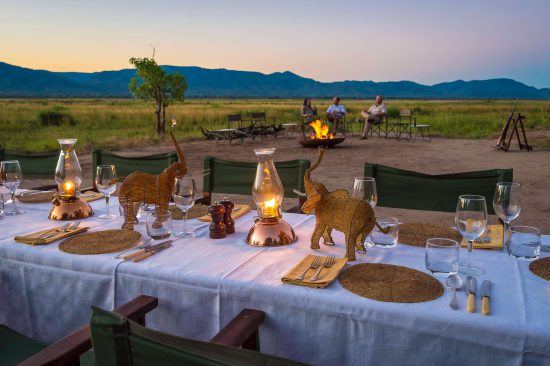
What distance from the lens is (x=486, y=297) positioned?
1.24m

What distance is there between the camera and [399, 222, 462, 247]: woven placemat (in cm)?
186

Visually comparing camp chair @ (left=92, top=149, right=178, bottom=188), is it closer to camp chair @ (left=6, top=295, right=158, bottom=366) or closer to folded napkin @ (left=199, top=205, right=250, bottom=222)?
folded napkin @ (left=199, top=205, right=250, bottom=222)

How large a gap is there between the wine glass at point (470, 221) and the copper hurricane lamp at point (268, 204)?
2.13 feet

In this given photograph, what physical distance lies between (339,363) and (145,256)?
0.80m

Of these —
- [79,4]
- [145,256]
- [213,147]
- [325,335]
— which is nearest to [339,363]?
[325,335]

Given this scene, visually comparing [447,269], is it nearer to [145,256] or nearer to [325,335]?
[325,335]

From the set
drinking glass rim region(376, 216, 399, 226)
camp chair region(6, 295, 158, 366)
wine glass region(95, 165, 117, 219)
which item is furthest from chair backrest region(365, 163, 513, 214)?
camp chair region(6, 295, 158, 366)

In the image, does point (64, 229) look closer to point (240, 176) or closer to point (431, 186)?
point (240, 176)

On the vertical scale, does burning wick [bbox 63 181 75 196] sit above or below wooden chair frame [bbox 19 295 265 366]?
above

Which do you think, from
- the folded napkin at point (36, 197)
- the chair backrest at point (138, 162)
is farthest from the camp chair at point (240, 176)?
the folded napkin at point (36, 197)

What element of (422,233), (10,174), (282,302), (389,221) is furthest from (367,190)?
(10,174)

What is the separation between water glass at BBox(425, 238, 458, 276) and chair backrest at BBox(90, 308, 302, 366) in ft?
2.55

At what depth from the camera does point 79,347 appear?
1226mm

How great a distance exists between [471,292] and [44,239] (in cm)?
163
